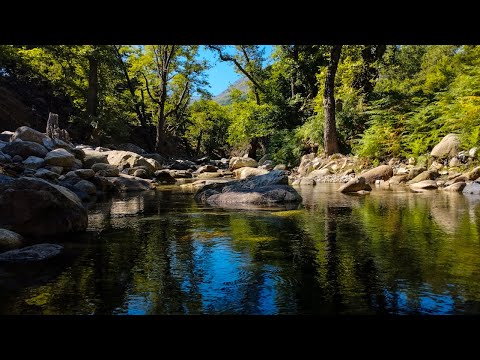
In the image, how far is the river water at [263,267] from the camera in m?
3.37

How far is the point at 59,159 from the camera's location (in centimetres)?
1380

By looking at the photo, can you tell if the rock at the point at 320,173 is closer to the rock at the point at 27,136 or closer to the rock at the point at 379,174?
the rock at the point at 379,174

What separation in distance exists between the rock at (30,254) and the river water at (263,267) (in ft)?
0.55

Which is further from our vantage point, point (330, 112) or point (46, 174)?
point (330, 112)

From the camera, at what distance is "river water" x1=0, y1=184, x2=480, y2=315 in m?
3.37

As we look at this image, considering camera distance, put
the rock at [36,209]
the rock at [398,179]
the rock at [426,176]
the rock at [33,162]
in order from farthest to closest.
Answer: the rock at [398,179]
the rock at [426,176]
the rock at [33,162]
the rock at [36,209]

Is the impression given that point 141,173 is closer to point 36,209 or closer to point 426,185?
point 426,185

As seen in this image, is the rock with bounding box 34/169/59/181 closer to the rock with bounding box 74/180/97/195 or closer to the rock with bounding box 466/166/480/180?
the rock with bounding box 74/180/97/195

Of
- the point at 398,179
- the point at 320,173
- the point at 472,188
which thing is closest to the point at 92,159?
the point at 320,173

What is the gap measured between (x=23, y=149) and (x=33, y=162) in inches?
41.9

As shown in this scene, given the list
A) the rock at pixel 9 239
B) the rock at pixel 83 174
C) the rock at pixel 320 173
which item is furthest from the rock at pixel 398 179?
the rock at pixel 9 239

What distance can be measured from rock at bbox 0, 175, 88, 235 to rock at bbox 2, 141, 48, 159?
777cm
